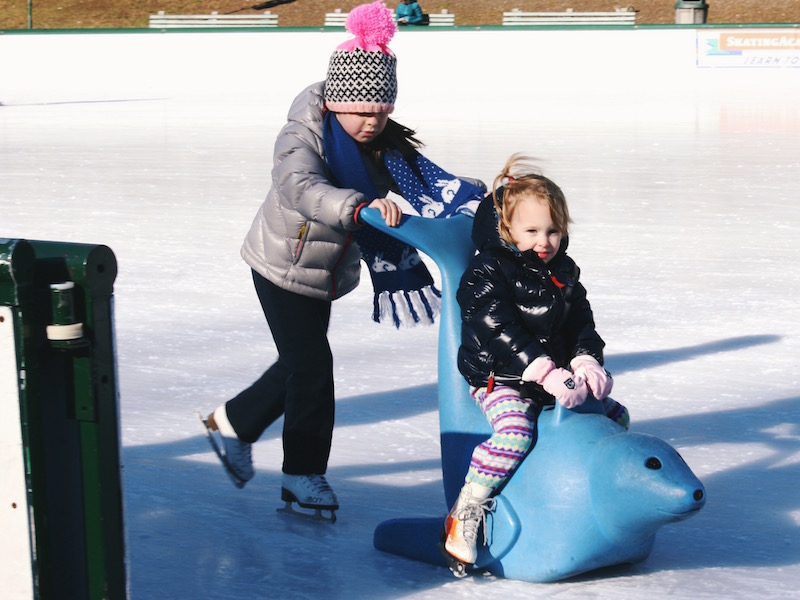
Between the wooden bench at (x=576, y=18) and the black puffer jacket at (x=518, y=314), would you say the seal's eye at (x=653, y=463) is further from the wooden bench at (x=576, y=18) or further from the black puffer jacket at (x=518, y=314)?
the wooden bench at (x=576, y=18)

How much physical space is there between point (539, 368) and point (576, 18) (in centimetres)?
2069

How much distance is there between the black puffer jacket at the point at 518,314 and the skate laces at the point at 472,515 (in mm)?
Result: 247

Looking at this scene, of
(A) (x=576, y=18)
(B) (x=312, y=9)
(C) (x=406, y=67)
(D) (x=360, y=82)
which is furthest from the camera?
(B) (x=312, y=9)

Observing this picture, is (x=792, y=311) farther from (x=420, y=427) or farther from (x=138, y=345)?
(x=138, y=345)

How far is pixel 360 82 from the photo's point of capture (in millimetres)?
2801

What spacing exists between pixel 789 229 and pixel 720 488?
4184 mm

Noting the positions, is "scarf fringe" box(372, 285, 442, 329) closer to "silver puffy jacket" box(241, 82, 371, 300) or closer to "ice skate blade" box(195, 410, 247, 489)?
"silver puffy jacket" box(241, 82, 371, 300)

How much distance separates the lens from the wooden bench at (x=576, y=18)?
67.2ft

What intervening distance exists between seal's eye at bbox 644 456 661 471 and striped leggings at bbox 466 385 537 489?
277mm

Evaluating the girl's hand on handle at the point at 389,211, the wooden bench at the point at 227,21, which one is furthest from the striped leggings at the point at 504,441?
the wooden bench at the point at 227,21

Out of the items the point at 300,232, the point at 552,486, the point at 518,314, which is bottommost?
the point at 552,486

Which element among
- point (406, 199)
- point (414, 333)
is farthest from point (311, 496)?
point (414, 333)

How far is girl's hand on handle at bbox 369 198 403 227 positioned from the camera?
8.45 feet

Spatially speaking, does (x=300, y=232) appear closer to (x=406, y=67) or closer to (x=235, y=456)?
(x=235, y=456)
